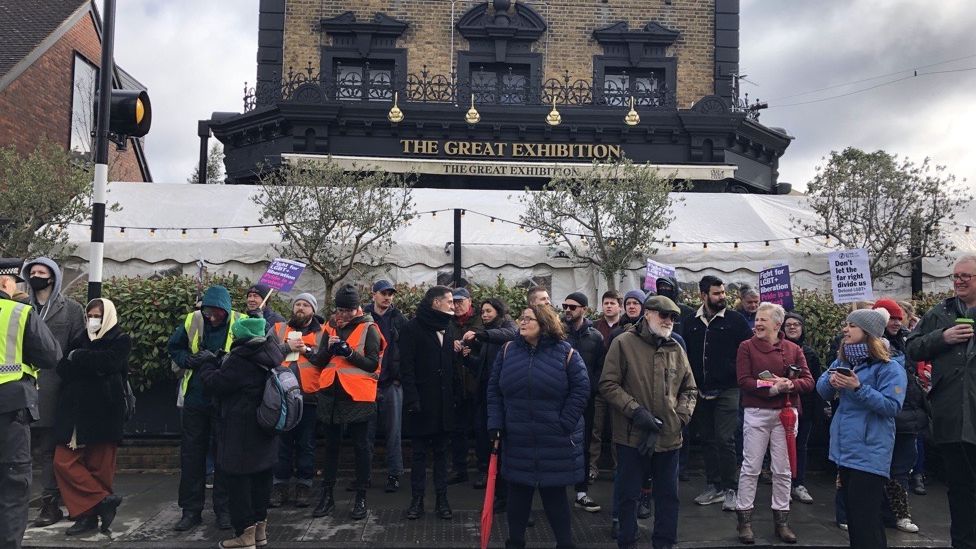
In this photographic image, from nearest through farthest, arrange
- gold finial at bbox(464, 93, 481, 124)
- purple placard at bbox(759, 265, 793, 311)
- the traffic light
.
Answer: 1. the traffic light
2. purple placard at bbox(759, 265, 793, 311)
3. gold finial at bbox(464, 93, 481, 124)

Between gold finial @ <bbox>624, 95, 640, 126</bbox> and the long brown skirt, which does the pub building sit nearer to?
gold finial @ <bbox>624, 95, 640, 126</bbox>

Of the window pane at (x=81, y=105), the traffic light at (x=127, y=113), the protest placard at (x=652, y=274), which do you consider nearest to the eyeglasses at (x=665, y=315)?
the protest placard at (x=652, y=274)

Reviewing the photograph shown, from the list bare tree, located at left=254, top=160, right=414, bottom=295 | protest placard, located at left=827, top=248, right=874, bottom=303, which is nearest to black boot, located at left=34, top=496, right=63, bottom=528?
bare tree, located at left=254, top=160, right=414, bottom=295

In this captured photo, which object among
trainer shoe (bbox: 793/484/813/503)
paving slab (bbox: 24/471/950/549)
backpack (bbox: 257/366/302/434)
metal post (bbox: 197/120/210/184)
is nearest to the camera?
backpack (bbox: 257/366/302/434)

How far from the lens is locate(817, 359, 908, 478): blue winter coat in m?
5.10

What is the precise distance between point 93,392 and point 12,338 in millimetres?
1205

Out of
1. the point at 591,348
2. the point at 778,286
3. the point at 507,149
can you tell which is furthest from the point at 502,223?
the point at 591,348

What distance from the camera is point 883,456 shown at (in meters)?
5.11

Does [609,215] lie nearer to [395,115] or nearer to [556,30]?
[395,115]

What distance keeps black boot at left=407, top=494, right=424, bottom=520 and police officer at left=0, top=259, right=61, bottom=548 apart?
2.89m

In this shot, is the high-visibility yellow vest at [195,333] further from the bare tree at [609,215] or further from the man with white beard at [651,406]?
the bare tree at [609,215]

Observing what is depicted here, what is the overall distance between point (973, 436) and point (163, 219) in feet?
40.0

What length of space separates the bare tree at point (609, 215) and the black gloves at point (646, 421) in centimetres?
603

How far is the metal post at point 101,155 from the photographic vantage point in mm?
7152
